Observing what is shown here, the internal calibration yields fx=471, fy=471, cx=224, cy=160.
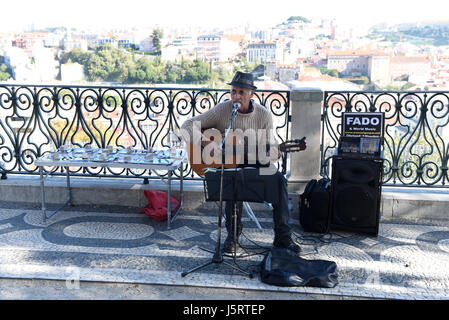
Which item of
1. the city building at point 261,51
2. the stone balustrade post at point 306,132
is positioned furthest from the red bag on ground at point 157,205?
the city building at point 261,51

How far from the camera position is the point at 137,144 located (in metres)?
6.10

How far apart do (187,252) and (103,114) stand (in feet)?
7.80

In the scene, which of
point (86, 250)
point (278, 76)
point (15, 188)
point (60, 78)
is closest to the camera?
point (86, 250)

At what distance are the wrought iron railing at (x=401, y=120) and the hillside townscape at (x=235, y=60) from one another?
80.9ft

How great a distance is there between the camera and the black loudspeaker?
4.94 meters

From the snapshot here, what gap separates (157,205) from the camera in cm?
543

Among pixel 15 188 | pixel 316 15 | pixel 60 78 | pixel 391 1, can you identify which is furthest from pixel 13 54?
pixel 391 1

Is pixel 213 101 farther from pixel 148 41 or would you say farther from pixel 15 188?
pixel 148 41

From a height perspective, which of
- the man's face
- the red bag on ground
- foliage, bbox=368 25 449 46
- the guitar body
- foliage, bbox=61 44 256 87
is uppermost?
foliage, bbox=368 25 449 46

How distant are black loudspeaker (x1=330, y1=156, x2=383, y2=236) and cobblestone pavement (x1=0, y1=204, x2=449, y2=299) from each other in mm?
136

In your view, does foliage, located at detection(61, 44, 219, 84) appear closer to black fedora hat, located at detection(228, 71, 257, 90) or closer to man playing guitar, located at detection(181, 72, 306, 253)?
man playing guitar, located at detection(181, 72, 306, 253)

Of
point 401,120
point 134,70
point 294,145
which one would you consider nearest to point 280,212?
point 294,145

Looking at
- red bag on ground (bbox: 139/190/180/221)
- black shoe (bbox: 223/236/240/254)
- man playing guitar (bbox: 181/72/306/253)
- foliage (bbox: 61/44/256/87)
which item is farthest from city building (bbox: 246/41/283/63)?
black shoe (bbox: 223/236/240/254)

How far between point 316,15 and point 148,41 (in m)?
81.2
